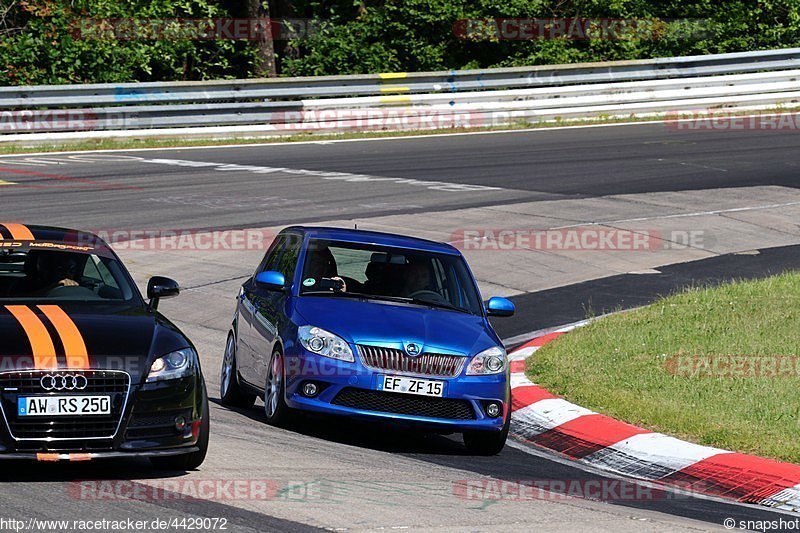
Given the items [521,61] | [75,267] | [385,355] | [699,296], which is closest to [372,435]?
[385,355]

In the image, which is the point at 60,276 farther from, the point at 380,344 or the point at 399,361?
the point at 399,361

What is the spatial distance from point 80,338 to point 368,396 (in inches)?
92.7

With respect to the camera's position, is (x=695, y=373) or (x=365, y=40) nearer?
(x=695, y=373)

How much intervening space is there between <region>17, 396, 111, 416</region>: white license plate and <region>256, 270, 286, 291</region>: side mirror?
284 cm

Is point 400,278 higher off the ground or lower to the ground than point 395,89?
lower

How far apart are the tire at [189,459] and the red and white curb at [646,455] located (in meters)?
2.85

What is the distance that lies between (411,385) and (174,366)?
82.2 inches

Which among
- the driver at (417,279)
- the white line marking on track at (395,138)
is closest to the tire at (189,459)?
the driver at (417,279)

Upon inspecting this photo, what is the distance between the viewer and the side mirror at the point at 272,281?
10.1 metres

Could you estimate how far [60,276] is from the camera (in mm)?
8867
